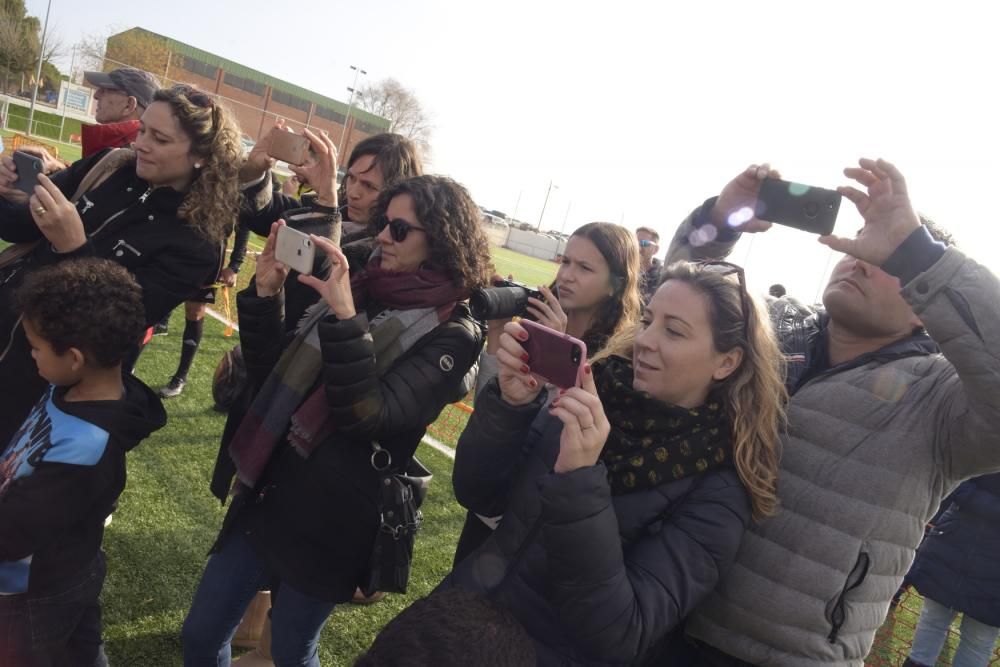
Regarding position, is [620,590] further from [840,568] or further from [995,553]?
[995,553]

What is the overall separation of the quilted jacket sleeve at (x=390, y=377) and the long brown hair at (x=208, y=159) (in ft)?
3.17

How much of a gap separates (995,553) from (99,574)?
14.1 feet

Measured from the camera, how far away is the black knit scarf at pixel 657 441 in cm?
154

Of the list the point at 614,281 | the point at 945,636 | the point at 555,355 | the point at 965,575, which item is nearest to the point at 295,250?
the point at 555,355

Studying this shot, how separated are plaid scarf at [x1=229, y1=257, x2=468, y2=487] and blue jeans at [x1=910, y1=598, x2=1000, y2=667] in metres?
3.59

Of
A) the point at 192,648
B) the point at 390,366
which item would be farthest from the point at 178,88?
the point at 192,648

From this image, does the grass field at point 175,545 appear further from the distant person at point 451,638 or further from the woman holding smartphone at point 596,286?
the distant person at point 451,638

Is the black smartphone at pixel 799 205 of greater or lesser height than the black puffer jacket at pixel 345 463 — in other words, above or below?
above

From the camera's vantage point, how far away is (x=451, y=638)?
3.66ft

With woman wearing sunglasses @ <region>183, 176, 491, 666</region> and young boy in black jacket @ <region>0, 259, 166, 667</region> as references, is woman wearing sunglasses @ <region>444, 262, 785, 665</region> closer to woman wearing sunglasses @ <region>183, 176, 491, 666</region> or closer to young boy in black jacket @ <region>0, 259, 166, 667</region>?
woman wearing sunglasses @ <region>183, 176, 491, 666</region>

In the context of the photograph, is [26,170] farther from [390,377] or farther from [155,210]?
[390,377]

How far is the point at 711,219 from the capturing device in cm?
235

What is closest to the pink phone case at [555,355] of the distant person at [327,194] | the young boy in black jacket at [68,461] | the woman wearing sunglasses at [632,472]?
the woman wearing sunglasses at [632,472]

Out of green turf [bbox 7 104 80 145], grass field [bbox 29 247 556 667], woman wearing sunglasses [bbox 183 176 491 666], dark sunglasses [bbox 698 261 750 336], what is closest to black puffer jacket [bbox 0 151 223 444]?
woman wearing sunglasses [bbox 183 176 491 666]
